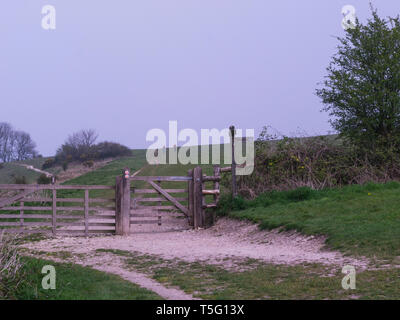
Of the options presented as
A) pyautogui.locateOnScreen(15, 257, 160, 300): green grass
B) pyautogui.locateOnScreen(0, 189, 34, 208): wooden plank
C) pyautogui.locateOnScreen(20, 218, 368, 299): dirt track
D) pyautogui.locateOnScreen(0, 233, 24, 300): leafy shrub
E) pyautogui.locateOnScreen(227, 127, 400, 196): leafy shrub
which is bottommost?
pyautogui.locateOnScreen(20, 218, 368, 299): dirt track

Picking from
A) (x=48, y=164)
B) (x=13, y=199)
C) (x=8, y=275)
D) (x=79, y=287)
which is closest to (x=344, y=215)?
(x=79, y=287)

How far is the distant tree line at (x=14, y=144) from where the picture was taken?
7456cm

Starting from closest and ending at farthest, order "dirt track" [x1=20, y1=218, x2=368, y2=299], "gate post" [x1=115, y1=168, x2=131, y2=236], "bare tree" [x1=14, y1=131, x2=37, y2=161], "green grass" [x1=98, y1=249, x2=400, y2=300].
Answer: "green grass" [x1=98, y1=249, x2=400, y2=300] < "dirt track" [x1=20, y1=218, x2=368, y2=299] < "gate post" [x1=115, y1=168, x2=131, y2=236] < "bare tree" [x1=14, y1=131, x2=37, y2=161]

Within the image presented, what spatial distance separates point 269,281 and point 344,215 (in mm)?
5597

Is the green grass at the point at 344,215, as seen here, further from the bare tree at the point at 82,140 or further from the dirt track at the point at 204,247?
the bare tree at the point at 82,140

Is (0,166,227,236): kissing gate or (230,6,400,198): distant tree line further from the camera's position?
(230,6,400,198): distant tree line

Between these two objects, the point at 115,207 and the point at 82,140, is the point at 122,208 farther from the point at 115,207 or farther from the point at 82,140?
the point at 82,140

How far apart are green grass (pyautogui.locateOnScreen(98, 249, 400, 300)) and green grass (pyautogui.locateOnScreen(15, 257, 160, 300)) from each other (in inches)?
31.2

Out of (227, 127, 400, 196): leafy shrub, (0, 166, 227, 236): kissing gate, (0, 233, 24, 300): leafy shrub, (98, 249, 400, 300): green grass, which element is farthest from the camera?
(227, 127, 400, 196): leafy shrub

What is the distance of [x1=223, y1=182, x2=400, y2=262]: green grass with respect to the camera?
32.1 feet

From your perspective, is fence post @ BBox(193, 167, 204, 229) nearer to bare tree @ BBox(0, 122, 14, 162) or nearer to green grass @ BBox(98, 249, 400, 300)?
green grass @ BBox(98, 249, 400, 300)

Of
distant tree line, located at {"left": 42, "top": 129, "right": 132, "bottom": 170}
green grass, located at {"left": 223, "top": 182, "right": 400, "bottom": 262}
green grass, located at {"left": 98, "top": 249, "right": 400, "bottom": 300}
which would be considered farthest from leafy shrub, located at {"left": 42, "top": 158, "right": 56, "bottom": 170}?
green grass, located at {"left": 98, "top": 249, "right": 400, "bottom": 300}
